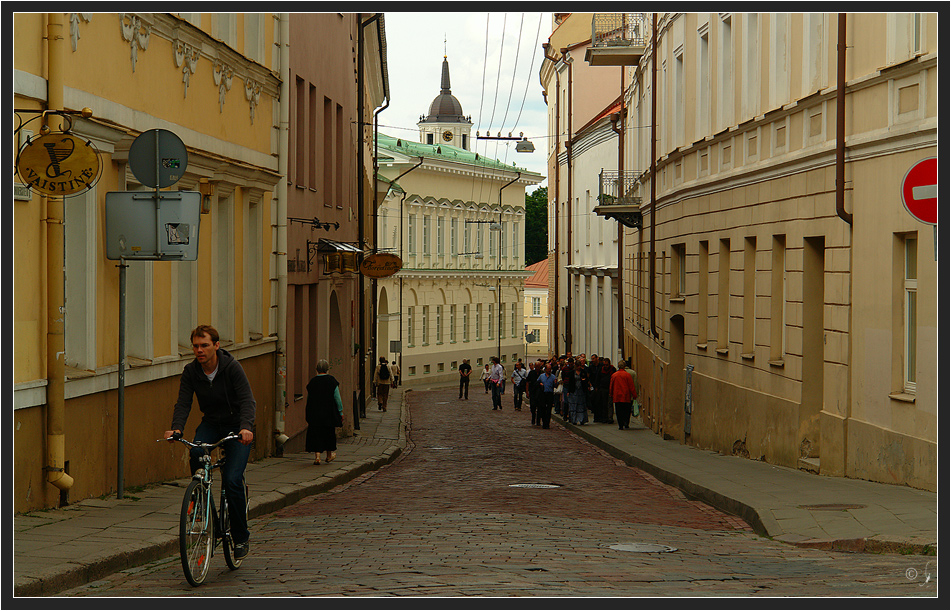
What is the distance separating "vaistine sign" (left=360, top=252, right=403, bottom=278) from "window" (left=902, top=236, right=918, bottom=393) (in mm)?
14153

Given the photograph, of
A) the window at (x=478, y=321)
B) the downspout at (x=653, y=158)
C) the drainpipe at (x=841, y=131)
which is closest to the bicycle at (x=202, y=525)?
the drainpipe at (x=841, y=131)

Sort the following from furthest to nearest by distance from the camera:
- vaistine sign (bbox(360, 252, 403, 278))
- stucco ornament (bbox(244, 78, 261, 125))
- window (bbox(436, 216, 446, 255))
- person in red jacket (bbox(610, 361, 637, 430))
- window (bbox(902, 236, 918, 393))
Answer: window (bbox(436, 216, 446, 255)) → person in red jacket (bbox(610, 361, 637, 430)) → vaistine sign (bbox(360, 252, 403, 278)) → stucco ornament (bbox(244, 78, 261, 125)) → window (bbox(902, 236, 918, 393))

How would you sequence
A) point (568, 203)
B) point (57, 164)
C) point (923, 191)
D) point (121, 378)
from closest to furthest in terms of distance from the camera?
point (923, 191) < point (57, 164) < point (121, 378) < point (568, 203)

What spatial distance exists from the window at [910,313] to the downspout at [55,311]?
341 inches

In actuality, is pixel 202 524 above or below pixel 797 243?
below

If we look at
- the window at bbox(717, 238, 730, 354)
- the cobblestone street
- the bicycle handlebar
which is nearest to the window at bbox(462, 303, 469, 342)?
the window at bbox(717, 238, 730, 354)

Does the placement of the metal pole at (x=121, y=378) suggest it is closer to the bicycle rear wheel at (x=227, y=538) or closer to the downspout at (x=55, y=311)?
the downspout at (x=55, y=311)

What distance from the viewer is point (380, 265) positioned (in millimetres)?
26703

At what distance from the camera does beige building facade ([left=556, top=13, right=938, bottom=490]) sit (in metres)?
13.6

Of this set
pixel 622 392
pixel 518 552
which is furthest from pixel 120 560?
pixel 622 392

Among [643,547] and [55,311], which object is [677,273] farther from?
[55,311]

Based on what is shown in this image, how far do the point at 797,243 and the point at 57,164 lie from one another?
34.1 ft

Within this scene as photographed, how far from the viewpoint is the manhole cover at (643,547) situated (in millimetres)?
9984

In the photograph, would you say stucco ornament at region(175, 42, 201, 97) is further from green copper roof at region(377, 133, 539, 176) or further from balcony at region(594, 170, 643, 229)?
green copper roof at region(377, 133, 539, 176)
